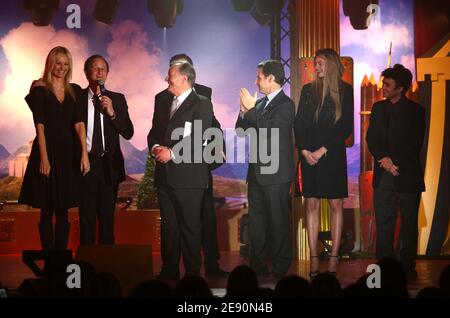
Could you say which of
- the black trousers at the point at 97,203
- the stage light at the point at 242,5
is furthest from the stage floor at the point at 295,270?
the stage light at the point at 242,5

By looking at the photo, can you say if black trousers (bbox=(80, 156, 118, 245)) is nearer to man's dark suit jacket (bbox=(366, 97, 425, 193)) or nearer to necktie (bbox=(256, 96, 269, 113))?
necktie (bbox=(256, 96, 269, 113))

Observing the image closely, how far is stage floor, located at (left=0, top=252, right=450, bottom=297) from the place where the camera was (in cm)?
→ 627

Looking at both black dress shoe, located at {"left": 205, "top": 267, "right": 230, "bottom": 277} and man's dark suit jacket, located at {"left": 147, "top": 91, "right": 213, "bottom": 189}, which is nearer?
man's dark suit jacket, located at {"left": 147, "top": 91, "right": 213, "bottom": 189}

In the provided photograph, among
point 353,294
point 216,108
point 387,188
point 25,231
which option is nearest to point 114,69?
point 216,108

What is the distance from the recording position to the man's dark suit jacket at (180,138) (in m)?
6.67

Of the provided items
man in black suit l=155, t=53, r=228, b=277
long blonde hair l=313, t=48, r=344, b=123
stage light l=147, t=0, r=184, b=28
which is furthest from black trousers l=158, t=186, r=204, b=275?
stage light l=147, t=0, r=184, b=28

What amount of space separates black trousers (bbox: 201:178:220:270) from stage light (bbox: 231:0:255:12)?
9.31ft

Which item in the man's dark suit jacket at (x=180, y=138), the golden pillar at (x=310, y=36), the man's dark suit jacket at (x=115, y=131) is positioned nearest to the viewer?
the man's dark suit jacket at (x=180, y=138)

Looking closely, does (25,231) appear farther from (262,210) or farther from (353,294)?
(353,294)

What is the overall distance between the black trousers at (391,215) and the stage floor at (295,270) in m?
0.29

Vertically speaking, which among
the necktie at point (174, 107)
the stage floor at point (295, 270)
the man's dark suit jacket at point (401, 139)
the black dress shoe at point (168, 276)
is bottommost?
the stage floor at point (295, 270)

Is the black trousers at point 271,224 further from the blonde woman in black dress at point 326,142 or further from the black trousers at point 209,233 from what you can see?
the black trousers at point 209,233

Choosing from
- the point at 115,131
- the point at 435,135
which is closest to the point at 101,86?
the point at 115,131

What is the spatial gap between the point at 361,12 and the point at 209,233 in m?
3.44
